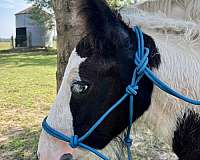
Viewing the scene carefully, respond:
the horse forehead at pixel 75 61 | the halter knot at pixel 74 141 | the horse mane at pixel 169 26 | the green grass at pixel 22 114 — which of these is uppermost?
the horse mane at pixel 169 26

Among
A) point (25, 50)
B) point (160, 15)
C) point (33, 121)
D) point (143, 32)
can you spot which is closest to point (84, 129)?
point (143, 32)

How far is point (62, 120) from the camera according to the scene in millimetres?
1689

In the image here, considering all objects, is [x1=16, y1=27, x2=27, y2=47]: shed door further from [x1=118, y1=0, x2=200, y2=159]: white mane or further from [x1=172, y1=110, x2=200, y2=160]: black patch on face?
[x1=172, y1=110, x2=200, y2=160]: black patch on face

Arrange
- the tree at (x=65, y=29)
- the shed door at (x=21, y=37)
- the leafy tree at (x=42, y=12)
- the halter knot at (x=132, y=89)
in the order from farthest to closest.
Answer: the shed door at (x=21, y=37) → the leafy tree at (x=42, y=12) → the tree at (x=65, y=29) → the halter knot at (x=132, y=89)

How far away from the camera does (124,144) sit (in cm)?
177

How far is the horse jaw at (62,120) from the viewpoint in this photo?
1.68 metres

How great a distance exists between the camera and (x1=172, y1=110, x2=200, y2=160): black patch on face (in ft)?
5.30

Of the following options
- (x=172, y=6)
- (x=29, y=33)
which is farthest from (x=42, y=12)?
(x=172, y=6)

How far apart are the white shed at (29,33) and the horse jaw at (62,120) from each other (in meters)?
30.6

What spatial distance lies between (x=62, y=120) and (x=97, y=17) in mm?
540

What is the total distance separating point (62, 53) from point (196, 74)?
2.37 m

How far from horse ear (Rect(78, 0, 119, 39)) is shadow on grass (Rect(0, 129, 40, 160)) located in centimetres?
304

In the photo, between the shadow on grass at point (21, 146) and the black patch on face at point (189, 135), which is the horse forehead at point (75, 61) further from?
the shadow on grass at point (21, 146)

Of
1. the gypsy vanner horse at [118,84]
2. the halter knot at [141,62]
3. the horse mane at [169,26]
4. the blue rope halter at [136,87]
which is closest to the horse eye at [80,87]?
the gypsy vanner horse at [118,84]
